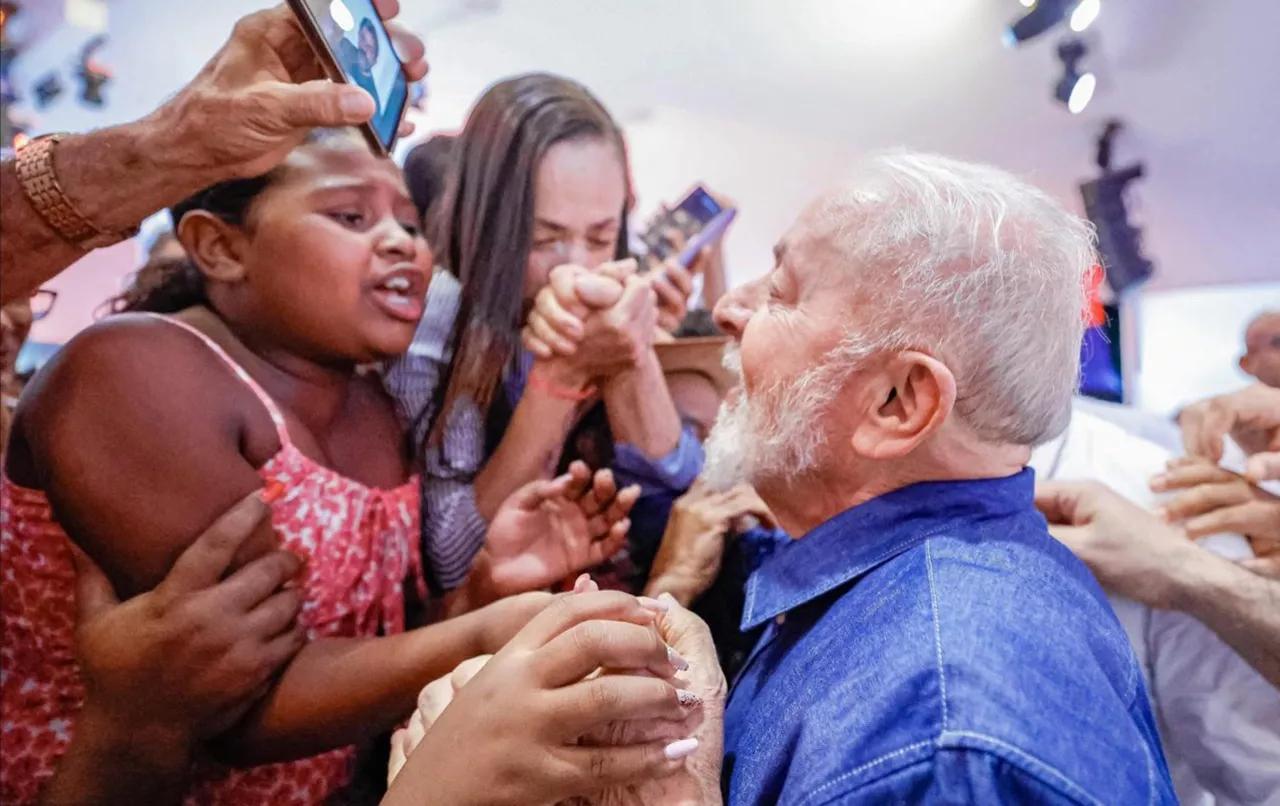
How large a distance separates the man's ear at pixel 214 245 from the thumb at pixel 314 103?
0.21 metres

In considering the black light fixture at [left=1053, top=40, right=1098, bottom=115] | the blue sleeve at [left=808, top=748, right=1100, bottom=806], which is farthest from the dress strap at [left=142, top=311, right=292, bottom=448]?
the black light fixture at [left=1053, top=40, right=1098, bottom=115]

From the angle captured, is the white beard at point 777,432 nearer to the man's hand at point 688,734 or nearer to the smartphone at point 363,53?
the man's hand at point 688,734

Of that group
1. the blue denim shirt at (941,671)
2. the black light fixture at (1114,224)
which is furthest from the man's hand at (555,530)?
the black light fixture at (1114,224)

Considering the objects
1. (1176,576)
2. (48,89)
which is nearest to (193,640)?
(48,89)

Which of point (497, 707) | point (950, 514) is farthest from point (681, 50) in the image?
point (497, 707)

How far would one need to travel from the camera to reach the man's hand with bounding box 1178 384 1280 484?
4.00 feet

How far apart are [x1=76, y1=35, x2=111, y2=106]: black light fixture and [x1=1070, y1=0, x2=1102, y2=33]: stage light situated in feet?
5.06

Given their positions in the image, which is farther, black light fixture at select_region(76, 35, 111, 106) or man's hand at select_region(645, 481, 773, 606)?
black light fixture at select_region(76, 35, 111, 106)

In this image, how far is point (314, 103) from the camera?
97 centimetres

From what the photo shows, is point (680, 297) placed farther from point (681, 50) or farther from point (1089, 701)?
point (1089, 701)

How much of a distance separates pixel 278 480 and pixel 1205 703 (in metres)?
1.25

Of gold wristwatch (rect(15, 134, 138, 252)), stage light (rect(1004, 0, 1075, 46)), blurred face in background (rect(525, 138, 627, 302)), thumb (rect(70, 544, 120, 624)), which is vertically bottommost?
thumb (rect(70, 544, 120, 624))

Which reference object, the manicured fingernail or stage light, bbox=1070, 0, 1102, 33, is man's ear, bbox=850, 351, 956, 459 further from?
stage light, bbox=1070, 0, 1102, 33

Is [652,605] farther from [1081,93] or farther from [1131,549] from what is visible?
[1081,93]
